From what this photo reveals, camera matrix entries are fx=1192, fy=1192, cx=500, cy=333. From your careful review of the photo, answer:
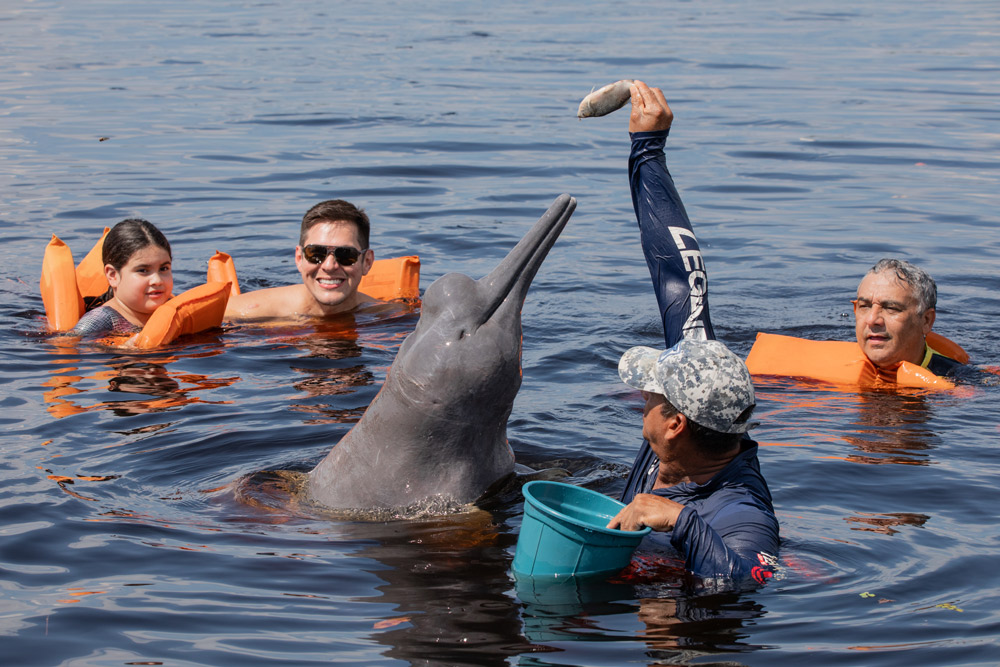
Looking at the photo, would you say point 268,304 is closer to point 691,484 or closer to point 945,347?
point 945,347

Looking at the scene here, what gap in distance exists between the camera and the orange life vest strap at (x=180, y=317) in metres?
9.44

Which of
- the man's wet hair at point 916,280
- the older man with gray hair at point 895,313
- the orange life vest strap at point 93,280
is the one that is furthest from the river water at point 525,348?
the man's wet hair at point 916,280

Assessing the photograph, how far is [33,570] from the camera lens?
536 cm

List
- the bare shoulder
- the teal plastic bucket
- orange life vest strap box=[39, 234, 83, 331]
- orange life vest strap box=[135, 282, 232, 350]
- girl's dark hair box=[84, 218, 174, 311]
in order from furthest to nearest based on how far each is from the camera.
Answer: the bare shoulder < orange life vest strap box=[39, 234, 83, 331] < girl's dark hair box=[84, 218, 174, 311] < orange life vest strap box=[135, 282, 232, 350] < the teal plastic bucket

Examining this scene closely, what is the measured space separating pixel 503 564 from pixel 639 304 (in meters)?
6.21

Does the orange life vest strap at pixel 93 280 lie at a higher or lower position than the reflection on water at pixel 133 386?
higher

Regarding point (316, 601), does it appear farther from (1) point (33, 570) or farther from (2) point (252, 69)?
(2) point (252, 69)

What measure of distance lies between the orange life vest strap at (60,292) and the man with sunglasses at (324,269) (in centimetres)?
130

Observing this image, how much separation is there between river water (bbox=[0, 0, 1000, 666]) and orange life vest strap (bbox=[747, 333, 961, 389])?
0.14 meters

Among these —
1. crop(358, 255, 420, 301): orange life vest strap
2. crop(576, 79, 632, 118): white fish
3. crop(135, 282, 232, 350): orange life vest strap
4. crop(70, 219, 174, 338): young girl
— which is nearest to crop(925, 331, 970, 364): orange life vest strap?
crop(358, 255, 420, 301): orange life vest strap

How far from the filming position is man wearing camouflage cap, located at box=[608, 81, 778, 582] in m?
4.46

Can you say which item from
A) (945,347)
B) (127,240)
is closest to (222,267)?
(127,240)

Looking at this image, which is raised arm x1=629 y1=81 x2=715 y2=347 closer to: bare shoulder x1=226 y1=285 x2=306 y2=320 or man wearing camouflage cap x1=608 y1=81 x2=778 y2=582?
A: man wearing camouflage cap x1=608 y1=81 x2=778 y2=582

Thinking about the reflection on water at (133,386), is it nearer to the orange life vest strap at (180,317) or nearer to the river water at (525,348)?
the river water at (525,348)
